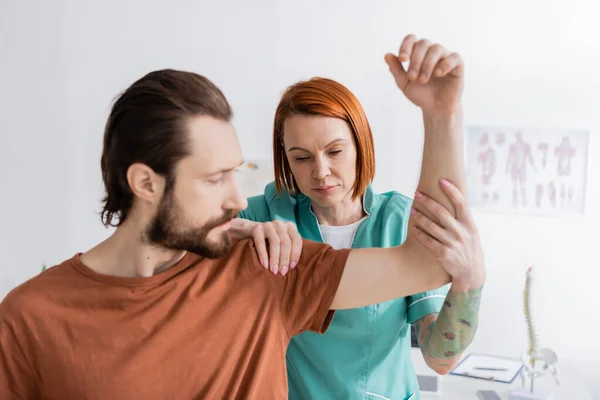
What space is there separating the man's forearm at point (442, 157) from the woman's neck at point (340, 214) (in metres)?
0.55

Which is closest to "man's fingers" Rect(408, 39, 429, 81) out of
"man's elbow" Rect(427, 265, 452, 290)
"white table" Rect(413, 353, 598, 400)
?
"man's elbow" Rect(427, 265, 452, 290)

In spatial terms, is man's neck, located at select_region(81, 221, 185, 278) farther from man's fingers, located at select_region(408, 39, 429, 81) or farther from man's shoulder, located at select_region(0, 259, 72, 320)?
man's fingers, located at select_region(408, 39, 429, 81)

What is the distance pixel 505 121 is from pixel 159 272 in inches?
95.5

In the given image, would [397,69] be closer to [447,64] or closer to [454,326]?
[447,64]

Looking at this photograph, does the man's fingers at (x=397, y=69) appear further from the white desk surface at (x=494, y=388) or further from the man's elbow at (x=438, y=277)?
the white desk surface at (x=494, y=388)

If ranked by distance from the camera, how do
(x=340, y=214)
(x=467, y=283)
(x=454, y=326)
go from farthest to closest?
1. (x=340, y=214)
2. (x=454, y=326)
3. (x=467, y=283)

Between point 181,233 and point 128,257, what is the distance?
0.45 feet

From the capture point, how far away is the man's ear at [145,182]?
1.14m

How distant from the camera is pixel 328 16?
3.25m

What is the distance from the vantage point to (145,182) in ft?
3.78

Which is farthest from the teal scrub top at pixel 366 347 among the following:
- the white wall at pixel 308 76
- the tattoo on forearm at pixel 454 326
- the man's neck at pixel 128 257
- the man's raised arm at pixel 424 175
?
the white wall at pixel 308 76

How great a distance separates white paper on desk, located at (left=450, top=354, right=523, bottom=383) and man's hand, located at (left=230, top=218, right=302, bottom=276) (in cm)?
156

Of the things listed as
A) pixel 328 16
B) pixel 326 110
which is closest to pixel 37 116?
pixel 328 16

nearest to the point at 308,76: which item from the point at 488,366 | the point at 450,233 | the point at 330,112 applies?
the point at 488,366
